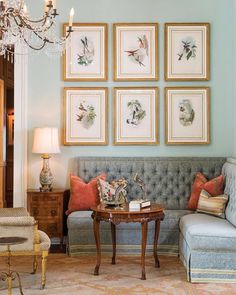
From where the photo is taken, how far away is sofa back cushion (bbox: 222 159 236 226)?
505 cm

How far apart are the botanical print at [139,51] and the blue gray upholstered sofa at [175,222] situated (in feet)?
4.11

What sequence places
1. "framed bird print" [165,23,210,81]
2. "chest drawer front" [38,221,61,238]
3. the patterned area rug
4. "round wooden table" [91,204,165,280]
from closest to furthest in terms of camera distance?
the patterned area rug → "round wooden table" [91,204,165,280] → "chest drawer front" [38,221,61,238] → "framed bird print" [165,23,210,81]

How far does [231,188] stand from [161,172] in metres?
1.10

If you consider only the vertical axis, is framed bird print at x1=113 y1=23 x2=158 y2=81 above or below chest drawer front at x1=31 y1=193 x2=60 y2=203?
above

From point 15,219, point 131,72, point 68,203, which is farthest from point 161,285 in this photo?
point 131,72

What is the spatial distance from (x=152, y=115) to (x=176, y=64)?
0.71 metres

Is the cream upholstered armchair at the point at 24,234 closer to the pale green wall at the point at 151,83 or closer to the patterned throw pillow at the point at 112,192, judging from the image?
the patterned throw pillow at the point at 112,192

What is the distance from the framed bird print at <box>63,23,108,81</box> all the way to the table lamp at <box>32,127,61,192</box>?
0.79m

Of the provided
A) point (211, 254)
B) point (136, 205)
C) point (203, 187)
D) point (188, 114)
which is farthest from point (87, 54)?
point (211, 254)

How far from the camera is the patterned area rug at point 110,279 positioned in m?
4.36

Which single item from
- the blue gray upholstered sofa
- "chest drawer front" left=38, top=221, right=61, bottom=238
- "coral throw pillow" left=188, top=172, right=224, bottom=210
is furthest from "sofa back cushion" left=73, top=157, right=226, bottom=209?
"chest drawer front" left=38, top=221, right=61, bottom=238

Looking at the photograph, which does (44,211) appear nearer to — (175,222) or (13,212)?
(13,212)

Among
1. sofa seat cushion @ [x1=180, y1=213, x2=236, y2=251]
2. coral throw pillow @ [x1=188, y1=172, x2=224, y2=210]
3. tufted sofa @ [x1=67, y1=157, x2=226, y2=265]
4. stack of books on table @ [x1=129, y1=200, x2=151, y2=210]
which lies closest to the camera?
sofa seat cushion @ [x1=180, y1=213, x2=236, y2=251]

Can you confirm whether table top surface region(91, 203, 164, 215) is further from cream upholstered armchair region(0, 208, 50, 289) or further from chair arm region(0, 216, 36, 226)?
chair arm region(0, 216, 36, 226)
